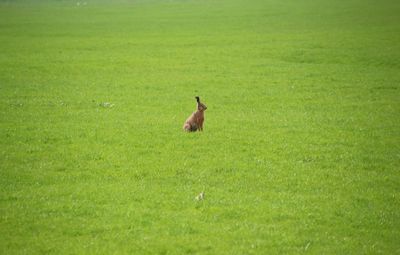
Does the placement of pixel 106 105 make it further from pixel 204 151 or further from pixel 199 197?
pixel 199 197

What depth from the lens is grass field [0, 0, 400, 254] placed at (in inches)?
453

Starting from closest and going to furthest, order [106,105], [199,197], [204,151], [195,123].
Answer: [199,197] < [204,151] < [195,123] < [106,105]

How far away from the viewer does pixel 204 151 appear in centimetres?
1734

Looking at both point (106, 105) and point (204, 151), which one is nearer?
point (204, 151)

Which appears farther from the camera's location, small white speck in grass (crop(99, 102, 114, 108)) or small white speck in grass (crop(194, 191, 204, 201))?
small white speck in grass (crop(99, 102, 114, 108))

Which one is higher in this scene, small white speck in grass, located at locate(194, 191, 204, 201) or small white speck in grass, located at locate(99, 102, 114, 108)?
small white speck in grass, located at locate(194, 191, 204, 201)

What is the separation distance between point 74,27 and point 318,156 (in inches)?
2045

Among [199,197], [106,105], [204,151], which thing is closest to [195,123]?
[204,151]

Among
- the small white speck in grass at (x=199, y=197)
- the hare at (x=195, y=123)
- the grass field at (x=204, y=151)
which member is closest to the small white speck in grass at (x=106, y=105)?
the grass field at (x=204, y=151)

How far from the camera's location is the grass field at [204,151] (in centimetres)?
1151

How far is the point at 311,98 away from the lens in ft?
85.7

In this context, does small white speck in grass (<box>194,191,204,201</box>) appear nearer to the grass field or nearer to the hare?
the grass field

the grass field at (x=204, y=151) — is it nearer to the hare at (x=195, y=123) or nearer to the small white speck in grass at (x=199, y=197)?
the small white speck in grass at (x=199, y=197)

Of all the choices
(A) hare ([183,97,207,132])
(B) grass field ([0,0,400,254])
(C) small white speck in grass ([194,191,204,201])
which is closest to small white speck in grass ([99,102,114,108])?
(B) grass field ([0,0,400,254])
